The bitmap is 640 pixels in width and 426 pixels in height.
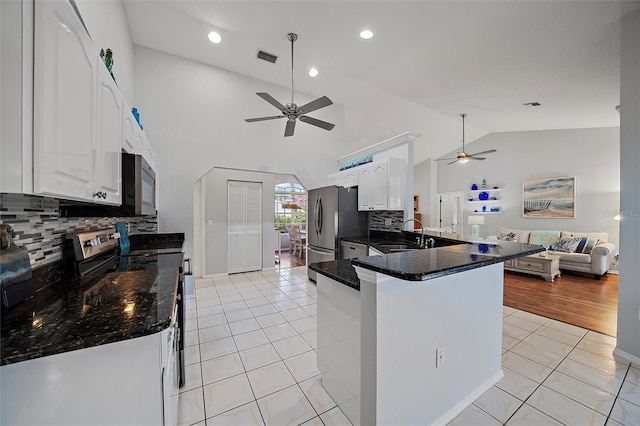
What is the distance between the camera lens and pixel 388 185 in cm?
359

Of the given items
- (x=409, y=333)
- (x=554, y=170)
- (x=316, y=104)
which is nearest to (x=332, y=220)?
(x=316, y=104)

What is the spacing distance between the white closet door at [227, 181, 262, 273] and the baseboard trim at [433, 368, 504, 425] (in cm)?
430

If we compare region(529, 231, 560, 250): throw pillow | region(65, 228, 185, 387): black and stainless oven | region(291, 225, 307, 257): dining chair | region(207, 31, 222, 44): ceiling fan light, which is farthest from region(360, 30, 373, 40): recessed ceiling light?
region(529, 231, 560, 250): throw pillow

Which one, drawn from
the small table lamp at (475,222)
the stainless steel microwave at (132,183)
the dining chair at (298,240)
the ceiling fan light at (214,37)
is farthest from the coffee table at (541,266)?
the ceiling fan light at (214,37)

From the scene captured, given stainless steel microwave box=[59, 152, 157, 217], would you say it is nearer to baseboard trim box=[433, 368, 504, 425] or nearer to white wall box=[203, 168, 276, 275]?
baseboard trim box=[433, 368, 504, 425]

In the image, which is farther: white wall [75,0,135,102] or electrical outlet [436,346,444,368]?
white wall [75,0,135,102]

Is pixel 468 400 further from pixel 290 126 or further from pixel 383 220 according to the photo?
pixel 290 126

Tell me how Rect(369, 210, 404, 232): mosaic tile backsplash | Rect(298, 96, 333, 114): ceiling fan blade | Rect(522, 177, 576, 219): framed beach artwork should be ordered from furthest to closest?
Rect(522, 177, 576, 219): framed beach artwork < Rect(369, 210, 404, 232): mosaic tile backsplash < Rect(298, 96, 333, 114): ceiling fan blade

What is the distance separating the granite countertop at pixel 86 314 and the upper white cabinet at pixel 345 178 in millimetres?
3233

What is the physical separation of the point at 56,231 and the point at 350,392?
1995mm

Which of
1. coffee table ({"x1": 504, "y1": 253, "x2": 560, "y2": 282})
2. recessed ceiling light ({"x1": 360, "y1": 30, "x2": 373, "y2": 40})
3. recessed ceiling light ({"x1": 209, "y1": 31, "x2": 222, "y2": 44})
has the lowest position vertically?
coffee table ({"x1": 504, "y1": 253, "x2": 560, "y2": 282})

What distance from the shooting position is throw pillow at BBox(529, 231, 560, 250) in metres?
5.38

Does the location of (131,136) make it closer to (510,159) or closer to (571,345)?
(571,345)

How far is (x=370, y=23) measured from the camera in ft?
8.63
